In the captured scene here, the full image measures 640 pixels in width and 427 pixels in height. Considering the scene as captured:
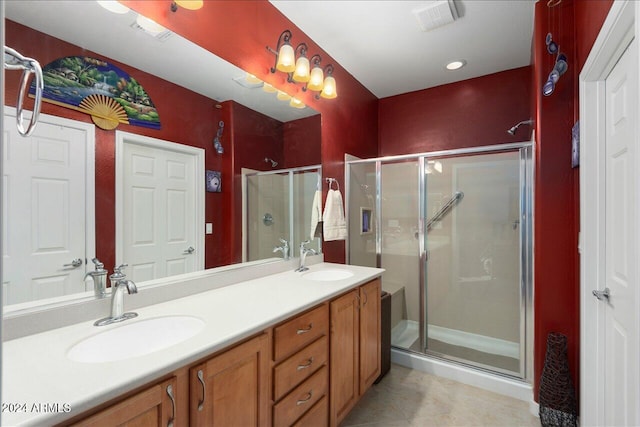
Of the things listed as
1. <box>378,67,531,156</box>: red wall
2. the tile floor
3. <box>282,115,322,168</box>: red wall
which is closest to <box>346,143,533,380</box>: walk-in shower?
the tile floor

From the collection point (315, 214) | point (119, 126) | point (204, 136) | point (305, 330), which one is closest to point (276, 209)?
point (315, 214)

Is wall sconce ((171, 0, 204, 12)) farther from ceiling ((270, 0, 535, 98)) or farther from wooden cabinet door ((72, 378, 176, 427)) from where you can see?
wooden cabinet door ((72, 378, 176, 427))

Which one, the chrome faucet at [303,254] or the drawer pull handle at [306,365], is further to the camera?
the chrome faucet at [303,254]

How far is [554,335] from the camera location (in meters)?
1.80

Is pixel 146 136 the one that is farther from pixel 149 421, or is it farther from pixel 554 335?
pixel 554 335

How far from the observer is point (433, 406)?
2.01 meters

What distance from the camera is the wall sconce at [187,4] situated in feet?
4.75

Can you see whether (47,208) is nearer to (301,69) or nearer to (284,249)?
(284,249)

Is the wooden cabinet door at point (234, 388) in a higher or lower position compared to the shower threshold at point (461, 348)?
higher

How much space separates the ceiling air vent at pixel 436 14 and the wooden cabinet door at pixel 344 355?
6.03 ft

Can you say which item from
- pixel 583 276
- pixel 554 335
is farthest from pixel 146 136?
pixel 554 335

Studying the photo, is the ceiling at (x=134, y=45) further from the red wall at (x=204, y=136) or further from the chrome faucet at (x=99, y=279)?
the chrome faucet at (x=99, y=279)

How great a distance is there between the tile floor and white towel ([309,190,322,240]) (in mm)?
1198

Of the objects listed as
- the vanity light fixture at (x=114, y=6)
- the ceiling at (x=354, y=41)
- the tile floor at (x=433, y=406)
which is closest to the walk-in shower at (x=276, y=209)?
→ the ceiling at (x=354, y=41)
